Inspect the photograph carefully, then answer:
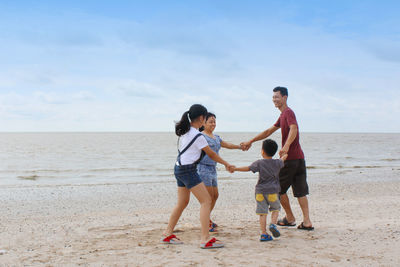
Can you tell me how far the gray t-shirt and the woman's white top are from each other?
850mm

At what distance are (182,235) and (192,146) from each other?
5.68 feet

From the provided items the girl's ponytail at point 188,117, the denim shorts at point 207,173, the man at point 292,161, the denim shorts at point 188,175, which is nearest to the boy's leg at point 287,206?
the man at point 292,161

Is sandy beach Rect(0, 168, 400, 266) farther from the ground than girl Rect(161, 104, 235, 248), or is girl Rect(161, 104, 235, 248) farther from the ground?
girl Rect(161, 104, 235, 248)

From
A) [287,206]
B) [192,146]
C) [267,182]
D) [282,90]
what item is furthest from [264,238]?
[282,90]

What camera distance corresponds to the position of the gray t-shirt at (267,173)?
16.4 ft

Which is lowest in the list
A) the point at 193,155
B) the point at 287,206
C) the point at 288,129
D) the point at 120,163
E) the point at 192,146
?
the point at 120,163

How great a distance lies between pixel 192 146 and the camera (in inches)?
181

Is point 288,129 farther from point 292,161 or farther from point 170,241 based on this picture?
point 170,241

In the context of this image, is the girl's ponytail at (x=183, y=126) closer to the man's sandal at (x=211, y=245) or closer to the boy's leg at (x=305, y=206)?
the man's sandal at (x=211, y=245)

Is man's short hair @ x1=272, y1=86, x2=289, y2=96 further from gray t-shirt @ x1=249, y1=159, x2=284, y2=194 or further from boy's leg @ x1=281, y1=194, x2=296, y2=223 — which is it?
boy's leg @ x1=281, y1=194, x2=296, y2=223

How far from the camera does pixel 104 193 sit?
12102mm

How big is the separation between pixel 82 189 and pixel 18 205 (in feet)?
11.5

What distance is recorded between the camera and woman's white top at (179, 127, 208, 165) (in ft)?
15.1

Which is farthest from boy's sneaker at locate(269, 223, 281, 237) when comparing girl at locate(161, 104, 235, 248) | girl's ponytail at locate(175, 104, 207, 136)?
girl's ponytail at locate(175, 104, 207, 136)
